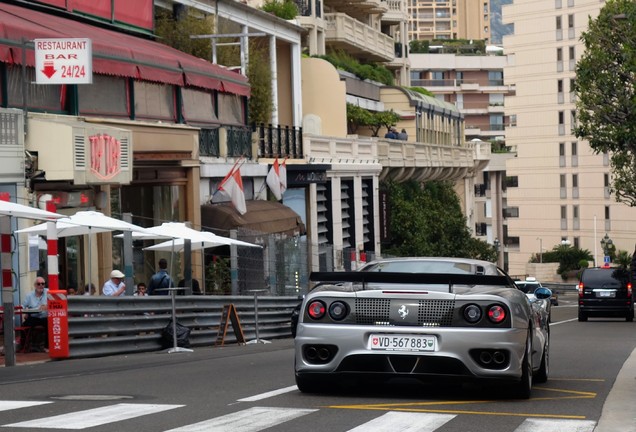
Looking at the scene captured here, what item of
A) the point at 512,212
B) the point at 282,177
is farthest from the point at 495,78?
the point at 282,177

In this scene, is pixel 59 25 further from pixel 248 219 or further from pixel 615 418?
pixel 615 418

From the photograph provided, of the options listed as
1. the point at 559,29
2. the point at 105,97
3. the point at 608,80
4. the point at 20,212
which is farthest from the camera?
the point at 559,29

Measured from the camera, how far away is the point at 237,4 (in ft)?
143

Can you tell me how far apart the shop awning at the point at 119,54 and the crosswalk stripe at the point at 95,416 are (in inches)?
670

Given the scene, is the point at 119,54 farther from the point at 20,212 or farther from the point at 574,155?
the point at 574,155

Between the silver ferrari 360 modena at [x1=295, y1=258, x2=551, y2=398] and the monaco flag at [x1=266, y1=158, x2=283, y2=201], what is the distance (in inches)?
1190

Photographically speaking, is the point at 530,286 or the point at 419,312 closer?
the point at 419,312

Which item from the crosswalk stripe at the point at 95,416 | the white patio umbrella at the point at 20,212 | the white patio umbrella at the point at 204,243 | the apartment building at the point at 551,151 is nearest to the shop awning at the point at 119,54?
the white patio umbrella at the point at 204,243

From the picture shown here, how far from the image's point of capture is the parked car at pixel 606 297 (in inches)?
1670

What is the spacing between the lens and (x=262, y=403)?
11.6 m

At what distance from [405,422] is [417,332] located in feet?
5.09

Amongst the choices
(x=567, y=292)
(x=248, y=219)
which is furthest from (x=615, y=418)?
(x=567, y=292)

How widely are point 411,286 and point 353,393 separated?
1.05m

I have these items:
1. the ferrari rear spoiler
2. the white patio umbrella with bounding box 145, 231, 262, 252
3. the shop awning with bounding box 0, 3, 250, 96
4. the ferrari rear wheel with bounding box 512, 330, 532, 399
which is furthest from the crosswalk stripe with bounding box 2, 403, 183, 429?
the shop awning with bounding box 0, 3, 250, 96
